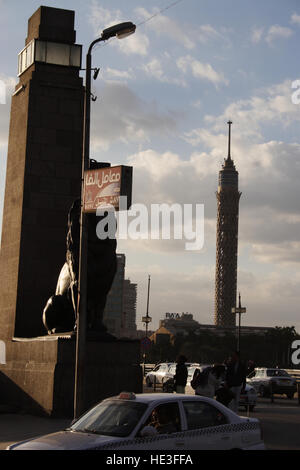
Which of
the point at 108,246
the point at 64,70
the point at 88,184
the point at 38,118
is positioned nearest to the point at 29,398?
the point at 108,246

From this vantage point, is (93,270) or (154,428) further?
(93,270)

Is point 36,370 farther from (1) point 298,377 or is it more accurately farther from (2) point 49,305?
(1) point 298,377

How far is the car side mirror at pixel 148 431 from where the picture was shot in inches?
A: 332

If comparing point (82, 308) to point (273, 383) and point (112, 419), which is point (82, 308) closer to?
point (112, 419)

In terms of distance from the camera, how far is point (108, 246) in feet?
62.4

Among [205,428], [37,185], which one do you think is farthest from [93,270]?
[205,428]

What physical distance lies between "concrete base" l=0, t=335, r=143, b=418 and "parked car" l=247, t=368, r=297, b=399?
1580 centimetres

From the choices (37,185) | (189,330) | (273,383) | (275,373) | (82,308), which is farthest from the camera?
(189,330)

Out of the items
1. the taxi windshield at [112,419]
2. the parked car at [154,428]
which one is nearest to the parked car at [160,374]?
the parked car at [154,428]

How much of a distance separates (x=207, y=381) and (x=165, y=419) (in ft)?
28.4

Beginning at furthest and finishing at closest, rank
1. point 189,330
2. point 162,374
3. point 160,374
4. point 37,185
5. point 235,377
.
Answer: point 189,330 → point 160,374 → point 162,374 → point 37,185 → point 235,377

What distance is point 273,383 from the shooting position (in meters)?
33.6

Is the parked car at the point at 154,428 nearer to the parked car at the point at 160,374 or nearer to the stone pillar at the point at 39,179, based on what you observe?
the stone pillar at the point at 39,179
